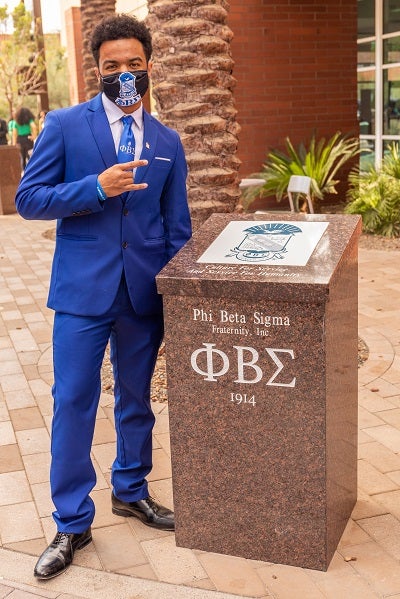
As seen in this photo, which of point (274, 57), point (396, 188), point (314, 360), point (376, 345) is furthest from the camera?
point (274, 57)

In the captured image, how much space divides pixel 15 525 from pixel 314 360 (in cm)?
171

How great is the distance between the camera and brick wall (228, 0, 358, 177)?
41.4 feet

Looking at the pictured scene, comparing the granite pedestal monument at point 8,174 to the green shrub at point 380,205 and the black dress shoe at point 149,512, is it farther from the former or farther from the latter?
the black dress shoe at point 149,512

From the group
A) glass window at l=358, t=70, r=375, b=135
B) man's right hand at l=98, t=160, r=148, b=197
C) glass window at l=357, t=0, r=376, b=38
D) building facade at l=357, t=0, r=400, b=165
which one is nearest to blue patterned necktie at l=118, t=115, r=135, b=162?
man's right hand at l=98, t=160, r=148, b=197

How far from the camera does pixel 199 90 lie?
222 inches

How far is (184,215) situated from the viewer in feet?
11.9

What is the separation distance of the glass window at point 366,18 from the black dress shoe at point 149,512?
12.4m

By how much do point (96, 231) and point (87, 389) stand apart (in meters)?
0.64

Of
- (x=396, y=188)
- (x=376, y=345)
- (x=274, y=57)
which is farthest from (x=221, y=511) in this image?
(x=274, y=57)

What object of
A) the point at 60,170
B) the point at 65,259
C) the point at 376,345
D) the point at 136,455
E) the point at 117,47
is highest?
the point at 117,47

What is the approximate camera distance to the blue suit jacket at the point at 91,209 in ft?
10.6

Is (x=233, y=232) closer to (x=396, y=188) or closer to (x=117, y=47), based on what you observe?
(x=117, y=47)

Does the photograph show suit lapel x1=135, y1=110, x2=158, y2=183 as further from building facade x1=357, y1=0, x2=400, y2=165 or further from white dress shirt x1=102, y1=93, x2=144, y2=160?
building facade x1=357, y1=0, x2=400, y2=165

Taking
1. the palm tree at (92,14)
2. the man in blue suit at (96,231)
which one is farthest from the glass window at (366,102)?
the man in blue suit at (96,231)
